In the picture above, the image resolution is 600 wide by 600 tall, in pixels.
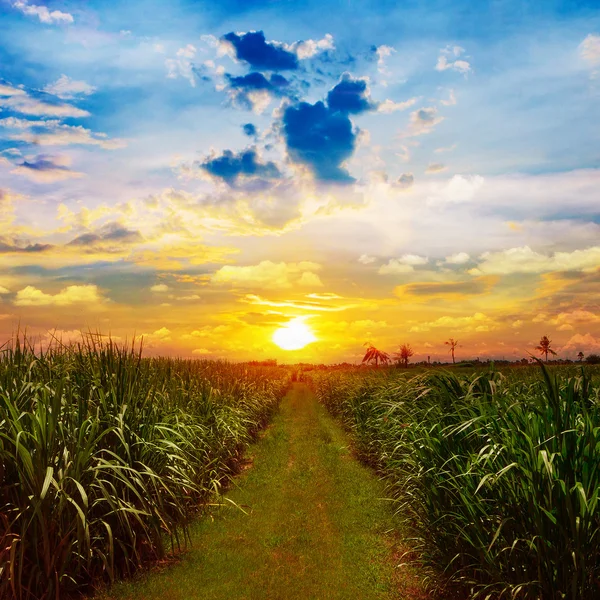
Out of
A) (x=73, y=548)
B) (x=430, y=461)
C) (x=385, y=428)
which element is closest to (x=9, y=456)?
(x=73, y=548)

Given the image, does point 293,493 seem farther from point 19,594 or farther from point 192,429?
point 19,594

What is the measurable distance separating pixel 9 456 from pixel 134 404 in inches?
68.3

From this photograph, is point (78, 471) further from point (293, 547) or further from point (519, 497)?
point (519, 497)

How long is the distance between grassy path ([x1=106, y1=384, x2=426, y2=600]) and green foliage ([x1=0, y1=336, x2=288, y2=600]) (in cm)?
62

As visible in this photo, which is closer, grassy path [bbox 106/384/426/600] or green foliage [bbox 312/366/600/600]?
green foliage [bbox 312/366/600/600]

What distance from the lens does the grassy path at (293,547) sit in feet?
21.4

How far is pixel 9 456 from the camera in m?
5.41

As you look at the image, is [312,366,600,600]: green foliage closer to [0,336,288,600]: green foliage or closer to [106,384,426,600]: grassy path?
[106,384,426,600]: grassy path

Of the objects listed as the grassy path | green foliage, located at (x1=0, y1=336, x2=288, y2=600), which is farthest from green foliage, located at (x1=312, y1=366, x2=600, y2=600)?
green foliage, located at (x1=0, y1=336, x2=288, y2=600)

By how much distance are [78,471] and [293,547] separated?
404 cm

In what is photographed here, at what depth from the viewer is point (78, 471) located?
550 centimetres

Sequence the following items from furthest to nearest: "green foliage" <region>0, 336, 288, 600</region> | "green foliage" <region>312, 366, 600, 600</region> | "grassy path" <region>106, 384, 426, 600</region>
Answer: "grassy path" <region>106, 384, 426, 600</region>, "green foliage" <region>0, 336, 288, 600</region>, "green foliage" <region>312, 366, 600, 600</region>

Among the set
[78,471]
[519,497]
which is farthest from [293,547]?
[519,497]

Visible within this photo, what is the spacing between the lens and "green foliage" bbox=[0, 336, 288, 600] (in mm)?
5207
